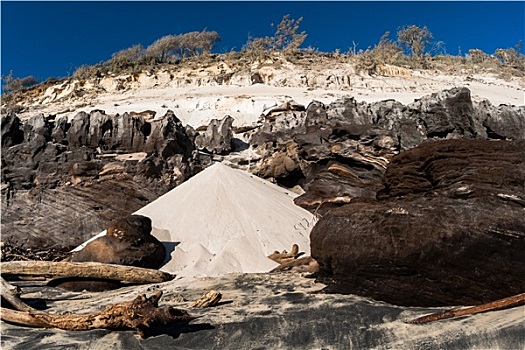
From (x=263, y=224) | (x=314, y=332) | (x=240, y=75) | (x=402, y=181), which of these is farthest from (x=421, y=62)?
(x=314, y=332)

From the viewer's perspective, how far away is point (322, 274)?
14.2 feet

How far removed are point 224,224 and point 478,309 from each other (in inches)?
169

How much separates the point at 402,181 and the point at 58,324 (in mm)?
3167

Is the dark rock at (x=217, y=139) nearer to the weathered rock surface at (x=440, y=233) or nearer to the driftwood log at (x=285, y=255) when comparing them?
the driftwood log at (x=285, y=255)

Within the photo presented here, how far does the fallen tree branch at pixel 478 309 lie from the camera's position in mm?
2634

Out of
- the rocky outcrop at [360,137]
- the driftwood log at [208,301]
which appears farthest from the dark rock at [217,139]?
the driftwood log at [208,301]

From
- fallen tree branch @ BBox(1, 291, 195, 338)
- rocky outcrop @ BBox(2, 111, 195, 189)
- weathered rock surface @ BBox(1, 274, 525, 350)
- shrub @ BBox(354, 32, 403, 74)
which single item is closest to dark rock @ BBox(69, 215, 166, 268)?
weathered rock surface @ BBox(1, 274, 525, 350)

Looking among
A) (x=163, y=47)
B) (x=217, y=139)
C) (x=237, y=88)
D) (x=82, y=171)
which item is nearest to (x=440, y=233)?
(x=82, y=171)

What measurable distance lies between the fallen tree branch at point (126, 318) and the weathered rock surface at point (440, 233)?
1485mm

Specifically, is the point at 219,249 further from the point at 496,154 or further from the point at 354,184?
the point at 496,154

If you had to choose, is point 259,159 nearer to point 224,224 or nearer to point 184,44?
point 224,224

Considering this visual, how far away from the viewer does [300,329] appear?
2971mm

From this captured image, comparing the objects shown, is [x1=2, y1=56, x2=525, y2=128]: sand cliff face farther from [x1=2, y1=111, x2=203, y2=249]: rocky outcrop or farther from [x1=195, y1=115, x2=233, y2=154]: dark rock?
[x1=2, y1=111, x2=203, y2=249]: rocky outcrop

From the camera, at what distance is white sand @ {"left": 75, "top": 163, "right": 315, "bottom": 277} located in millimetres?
5707
